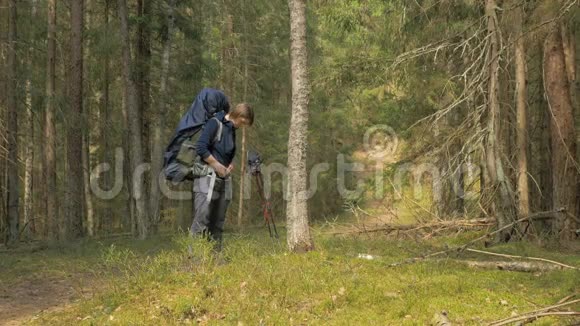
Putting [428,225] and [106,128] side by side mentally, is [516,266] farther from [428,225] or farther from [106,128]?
[106,128]

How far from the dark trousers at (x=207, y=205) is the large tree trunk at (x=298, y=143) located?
1.05 m

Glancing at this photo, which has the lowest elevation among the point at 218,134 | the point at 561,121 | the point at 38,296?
the point at 38,296

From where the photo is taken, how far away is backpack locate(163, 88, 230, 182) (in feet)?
20.5

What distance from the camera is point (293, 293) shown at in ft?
17.2

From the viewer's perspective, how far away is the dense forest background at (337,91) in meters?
9.41

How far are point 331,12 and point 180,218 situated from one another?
53.4 ft

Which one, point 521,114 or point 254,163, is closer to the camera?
point 521,114

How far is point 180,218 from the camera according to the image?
86.9 feet

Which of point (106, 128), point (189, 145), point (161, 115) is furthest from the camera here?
point (106, 128)

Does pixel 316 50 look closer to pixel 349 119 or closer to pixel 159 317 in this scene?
pixel 349 119

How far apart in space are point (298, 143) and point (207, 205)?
157cm

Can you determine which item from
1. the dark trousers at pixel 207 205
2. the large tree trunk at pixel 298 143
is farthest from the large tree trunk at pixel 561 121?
the dark trousers at pixel 207 205

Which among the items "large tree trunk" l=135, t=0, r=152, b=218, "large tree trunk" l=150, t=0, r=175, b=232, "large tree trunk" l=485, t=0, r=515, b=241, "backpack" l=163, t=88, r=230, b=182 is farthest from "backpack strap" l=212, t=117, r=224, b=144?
"large tree trunk" l=135, t=0, r=152, b=218

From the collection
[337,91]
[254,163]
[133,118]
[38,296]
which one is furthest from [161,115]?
[38,296]
